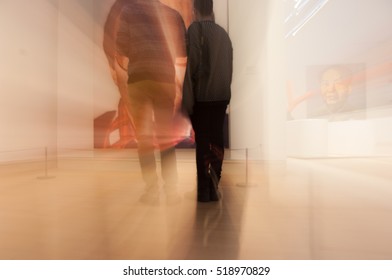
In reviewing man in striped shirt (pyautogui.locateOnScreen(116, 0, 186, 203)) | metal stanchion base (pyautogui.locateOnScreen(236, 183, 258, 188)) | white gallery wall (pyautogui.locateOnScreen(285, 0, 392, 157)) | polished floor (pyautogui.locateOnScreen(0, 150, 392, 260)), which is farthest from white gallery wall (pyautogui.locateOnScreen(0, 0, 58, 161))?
white gallery wall (pyautogui.locateOnScreen(285, 0, 392, 157))

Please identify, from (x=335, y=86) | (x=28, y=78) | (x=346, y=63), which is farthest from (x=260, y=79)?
(x=346, y=63)

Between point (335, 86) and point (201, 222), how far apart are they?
13.5 ft

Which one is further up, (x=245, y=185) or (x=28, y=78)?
(x=28, y=78)

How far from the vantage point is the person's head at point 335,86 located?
396 cm

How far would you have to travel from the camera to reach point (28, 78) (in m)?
2.30

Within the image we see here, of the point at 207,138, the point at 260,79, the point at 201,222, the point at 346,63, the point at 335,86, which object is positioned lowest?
the point at 201,222

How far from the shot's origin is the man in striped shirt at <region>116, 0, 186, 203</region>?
1193 mm

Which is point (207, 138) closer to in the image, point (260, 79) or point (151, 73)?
point (151, 73)

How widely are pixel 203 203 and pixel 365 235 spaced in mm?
671

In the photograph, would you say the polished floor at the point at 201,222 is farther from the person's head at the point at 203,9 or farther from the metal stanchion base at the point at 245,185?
the person's head at the point at 203,9

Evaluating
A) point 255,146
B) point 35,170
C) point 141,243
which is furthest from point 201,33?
point 35,170

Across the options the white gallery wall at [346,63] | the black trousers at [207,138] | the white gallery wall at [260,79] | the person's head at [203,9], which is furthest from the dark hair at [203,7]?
the white gallery wall at [346,63]

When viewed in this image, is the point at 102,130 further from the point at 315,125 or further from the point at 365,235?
the point at 315,125
